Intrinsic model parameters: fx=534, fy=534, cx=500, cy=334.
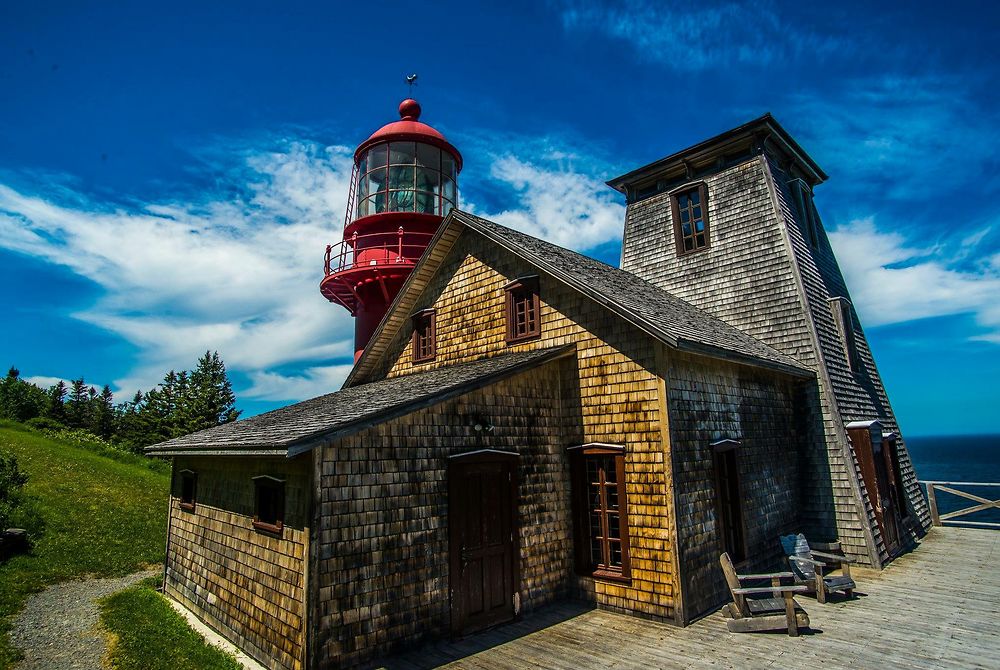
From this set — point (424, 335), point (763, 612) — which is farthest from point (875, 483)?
point (424, 335)

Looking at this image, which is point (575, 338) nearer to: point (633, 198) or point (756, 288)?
point (756, 288)

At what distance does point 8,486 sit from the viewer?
43.6ft

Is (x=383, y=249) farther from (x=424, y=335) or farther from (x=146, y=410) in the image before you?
(x=146, y=410)

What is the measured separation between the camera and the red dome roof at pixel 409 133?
1720 centimetres

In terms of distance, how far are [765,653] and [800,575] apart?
344 cm

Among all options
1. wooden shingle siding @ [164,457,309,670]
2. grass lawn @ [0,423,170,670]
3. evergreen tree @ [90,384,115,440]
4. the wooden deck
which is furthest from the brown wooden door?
evergreen tree @ [90,384,115,440]

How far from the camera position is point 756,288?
1396 centimetres

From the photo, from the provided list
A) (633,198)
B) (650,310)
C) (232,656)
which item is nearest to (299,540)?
(232,656)

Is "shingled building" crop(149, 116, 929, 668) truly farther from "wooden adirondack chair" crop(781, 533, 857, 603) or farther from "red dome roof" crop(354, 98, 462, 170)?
"red dome roof" crop(354, 98, 462, 170)

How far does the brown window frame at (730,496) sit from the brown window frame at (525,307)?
3877mm

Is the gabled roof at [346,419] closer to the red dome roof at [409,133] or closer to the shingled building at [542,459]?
the shingled building at [542,459]

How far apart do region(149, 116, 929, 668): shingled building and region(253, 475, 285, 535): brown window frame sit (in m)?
0.05

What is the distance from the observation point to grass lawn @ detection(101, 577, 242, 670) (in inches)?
264

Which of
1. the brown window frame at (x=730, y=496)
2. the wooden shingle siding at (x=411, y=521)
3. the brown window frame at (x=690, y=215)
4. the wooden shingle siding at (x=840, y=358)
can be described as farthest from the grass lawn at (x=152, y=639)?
the brown window frame at (x=690, y=215)
